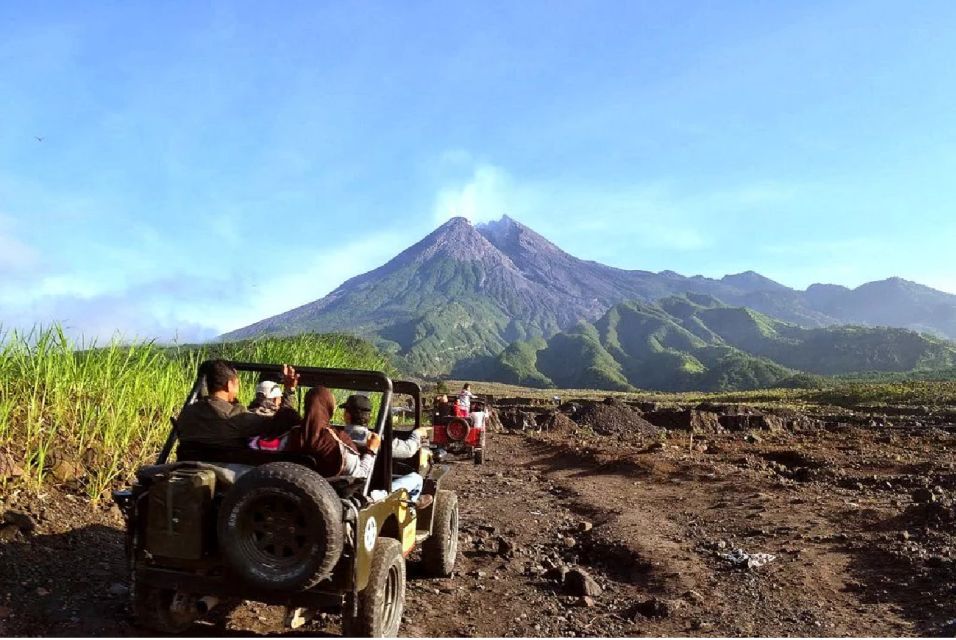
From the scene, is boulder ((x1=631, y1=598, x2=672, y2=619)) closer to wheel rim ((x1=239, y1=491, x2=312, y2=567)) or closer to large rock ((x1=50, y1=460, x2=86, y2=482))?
wheel rim ((x1=239, y1=491, x2=312, y2=567))

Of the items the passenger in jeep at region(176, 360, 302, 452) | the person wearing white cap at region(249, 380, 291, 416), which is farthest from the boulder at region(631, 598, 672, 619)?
the person wearing white cap at region(249, 380, 291, 416)

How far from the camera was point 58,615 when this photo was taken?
4449 mm

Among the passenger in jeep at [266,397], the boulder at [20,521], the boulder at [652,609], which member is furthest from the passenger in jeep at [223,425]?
the boulder at [652,609]

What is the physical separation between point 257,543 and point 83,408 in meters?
4.38

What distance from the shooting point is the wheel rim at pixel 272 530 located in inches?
145

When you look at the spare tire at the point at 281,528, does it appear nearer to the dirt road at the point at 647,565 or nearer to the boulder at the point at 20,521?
the dirt road at the point at 647,565

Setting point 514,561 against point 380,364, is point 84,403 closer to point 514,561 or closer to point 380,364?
point 514,561

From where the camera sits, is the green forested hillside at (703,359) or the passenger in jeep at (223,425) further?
the green forested hillside at (703,359)

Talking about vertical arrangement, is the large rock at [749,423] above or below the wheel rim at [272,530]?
below

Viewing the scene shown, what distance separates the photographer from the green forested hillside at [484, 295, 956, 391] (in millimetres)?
121625

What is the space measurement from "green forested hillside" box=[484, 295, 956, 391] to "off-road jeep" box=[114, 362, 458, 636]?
100 m

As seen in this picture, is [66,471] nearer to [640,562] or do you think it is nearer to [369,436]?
[369,436]

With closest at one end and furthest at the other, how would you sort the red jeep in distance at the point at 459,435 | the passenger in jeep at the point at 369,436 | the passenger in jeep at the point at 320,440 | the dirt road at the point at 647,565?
the passenger in jeep at the point at 320,440 < the passenger in jeep at the point at 369,436 < the dirt road at the point at 647,565 < the red jeep in distance at the point at 459,435

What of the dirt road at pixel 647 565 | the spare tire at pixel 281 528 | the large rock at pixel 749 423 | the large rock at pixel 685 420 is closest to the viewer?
the spare tire at pixel 281 528
